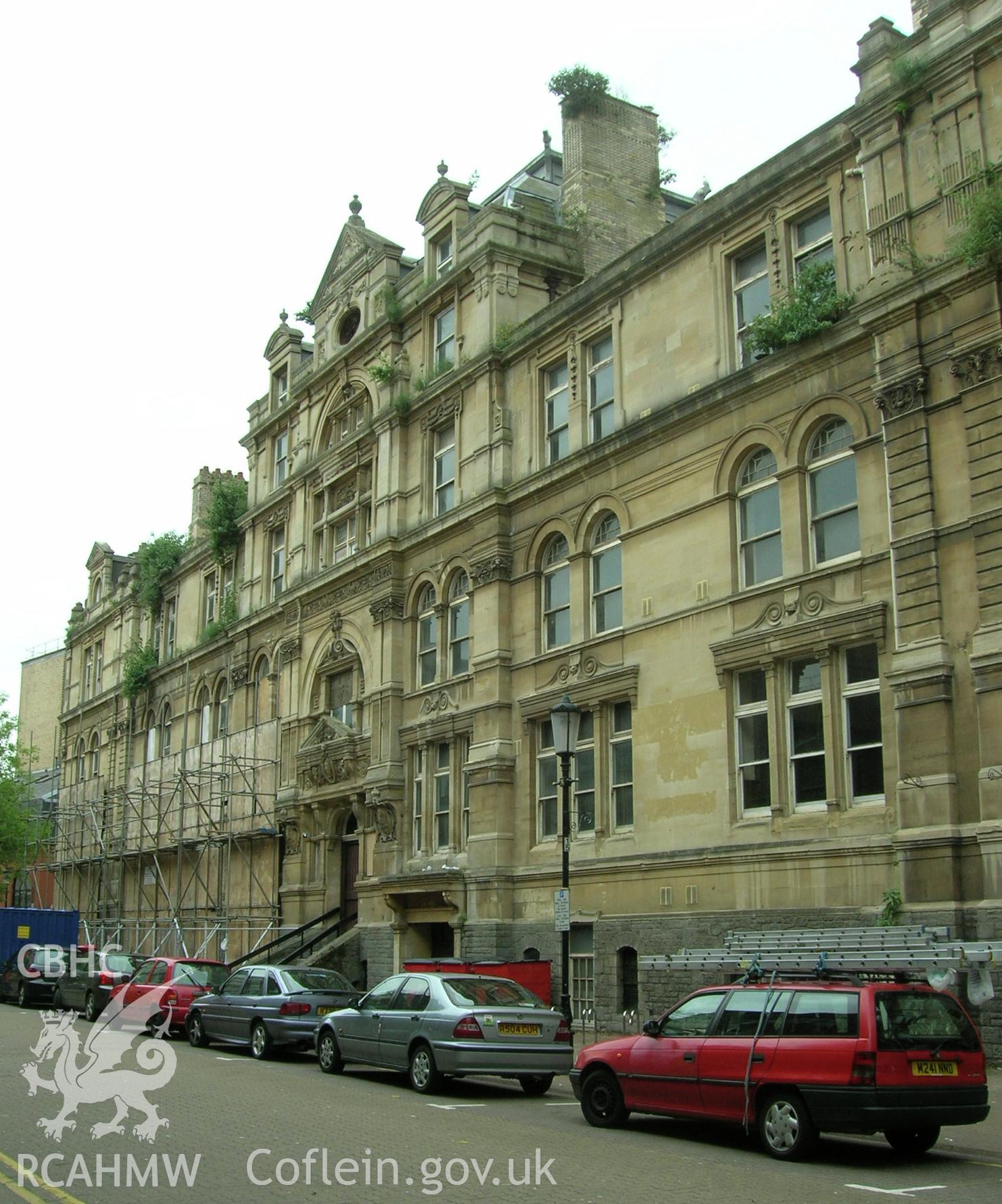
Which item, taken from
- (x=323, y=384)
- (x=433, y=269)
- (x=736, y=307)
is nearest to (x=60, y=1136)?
(x=736, y=307)

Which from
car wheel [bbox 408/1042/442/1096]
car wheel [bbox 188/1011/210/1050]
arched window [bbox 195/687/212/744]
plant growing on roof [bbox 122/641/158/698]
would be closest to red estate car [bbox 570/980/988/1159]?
car wheel [bbox 408/1042/442/1096]

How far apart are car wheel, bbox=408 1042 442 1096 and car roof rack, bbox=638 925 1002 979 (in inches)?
114

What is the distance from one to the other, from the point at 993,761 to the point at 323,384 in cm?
2467

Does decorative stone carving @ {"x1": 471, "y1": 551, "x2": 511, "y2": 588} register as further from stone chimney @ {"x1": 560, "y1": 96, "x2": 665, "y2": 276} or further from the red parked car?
the red parked car

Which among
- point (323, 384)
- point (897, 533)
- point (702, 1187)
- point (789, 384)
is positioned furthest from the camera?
point (323, 384)

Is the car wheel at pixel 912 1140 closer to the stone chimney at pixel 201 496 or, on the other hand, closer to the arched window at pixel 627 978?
the arched window at pixel 627 978

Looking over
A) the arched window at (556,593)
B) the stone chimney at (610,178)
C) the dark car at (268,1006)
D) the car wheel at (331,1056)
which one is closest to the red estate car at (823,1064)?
the car wheel at (331,1056)

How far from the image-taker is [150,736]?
4806 cm

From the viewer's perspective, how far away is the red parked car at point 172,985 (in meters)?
23.7

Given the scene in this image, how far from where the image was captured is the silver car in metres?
16.0

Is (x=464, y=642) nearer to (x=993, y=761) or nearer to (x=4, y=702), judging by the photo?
(x=993, y=761)

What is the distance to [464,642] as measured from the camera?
2984cm

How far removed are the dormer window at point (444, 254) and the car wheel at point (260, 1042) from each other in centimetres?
1888

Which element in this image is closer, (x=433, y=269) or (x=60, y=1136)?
(x=60, y=1136)
